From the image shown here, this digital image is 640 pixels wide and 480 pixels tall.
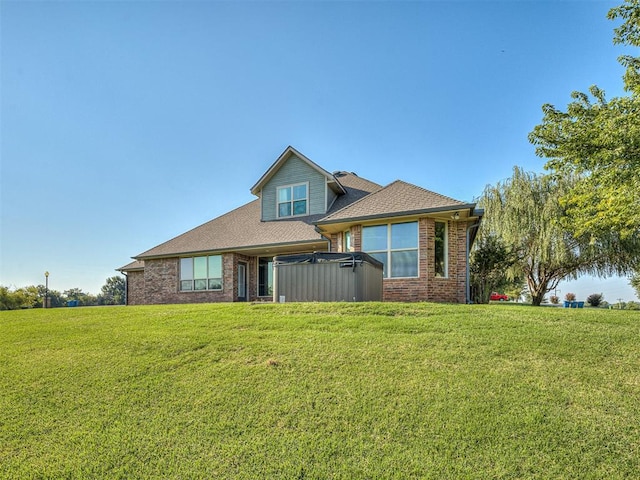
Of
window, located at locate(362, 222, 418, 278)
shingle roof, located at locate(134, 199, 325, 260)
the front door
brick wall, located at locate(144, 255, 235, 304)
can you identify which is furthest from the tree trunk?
brick wall, located at locate(144, 255, 235, 304)

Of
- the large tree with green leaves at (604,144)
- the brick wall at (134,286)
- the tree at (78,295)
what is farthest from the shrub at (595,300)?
the tree at (78,295)

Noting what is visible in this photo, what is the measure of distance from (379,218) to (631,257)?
14.3 meters

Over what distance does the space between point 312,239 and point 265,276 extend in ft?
14.2

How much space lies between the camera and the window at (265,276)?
672 inches

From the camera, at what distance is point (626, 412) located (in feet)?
12.4

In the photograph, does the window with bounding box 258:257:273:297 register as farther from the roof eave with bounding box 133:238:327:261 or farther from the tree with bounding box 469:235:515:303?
the tree with bounding box 469:235:515:303

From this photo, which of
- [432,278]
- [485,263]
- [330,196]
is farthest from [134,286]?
[485,263]

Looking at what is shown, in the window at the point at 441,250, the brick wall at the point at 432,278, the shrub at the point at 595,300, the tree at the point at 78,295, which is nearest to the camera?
the brick wall at the point at 432,278

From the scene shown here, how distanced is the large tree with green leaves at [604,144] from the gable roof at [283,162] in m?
7.57

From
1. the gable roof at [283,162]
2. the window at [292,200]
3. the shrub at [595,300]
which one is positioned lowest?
the shrub at [595,300]

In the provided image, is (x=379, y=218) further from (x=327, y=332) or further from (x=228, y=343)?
(x=228, y=343)

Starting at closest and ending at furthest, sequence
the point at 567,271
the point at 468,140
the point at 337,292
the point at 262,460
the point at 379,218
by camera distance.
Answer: the point at 262,460 < the point at 337,292 < the point at 379,218 < the point at 468,140 < the point at 567,271

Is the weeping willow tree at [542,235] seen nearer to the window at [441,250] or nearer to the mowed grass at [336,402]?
the window at [441,250]

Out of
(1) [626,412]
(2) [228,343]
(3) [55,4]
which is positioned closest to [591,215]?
(1) [626,412]
